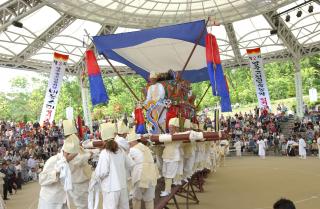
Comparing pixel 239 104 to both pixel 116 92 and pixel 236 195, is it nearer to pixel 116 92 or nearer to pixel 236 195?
pixel 116 92

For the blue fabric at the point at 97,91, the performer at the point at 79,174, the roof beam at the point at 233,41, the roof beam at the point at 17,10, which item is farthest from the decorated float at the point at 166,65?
the roof beam at the point at 233,41

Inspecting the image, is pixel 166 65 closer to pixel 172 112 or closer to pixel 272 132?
pixel 172 112

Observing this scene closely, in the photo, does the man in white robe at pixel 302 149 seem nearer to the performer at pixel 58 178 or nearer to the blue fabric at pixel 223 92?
the blue fabric at pixel 223 92

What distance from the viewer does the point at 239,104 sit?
139ft

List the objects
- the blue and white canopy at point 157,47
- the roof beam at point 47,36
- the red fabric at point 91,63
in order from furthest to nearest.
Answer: the roof beam at point 47,36, the red fabric at point 91,63, the blue and white canopy at point 157,47

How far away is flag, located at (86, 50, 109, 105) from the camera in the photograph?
995 cm

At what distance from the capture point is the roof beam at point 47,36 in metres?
19.2

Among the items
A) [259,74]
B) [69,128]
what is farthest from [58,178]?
[259,74]

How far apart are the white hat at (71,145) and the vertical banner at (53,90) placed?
46.4 feet

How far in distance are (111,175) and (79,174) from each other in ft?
2.35

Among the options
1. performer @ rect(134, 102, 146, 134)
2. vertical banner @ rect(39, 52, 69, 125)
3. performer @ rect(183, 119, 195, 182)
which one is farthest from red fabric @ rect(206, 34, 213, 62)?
vertical banner @ rect(39, 52, 69, 125)

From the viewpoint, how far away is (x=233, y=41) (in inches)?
917

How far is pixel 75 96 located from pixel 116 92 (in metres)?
4.56

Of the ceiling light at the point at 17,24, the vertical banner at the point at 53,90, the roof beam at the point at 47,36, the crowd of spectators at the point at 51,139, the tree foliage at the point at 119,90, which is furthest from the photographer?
the tree foliage at the point at 119,90
